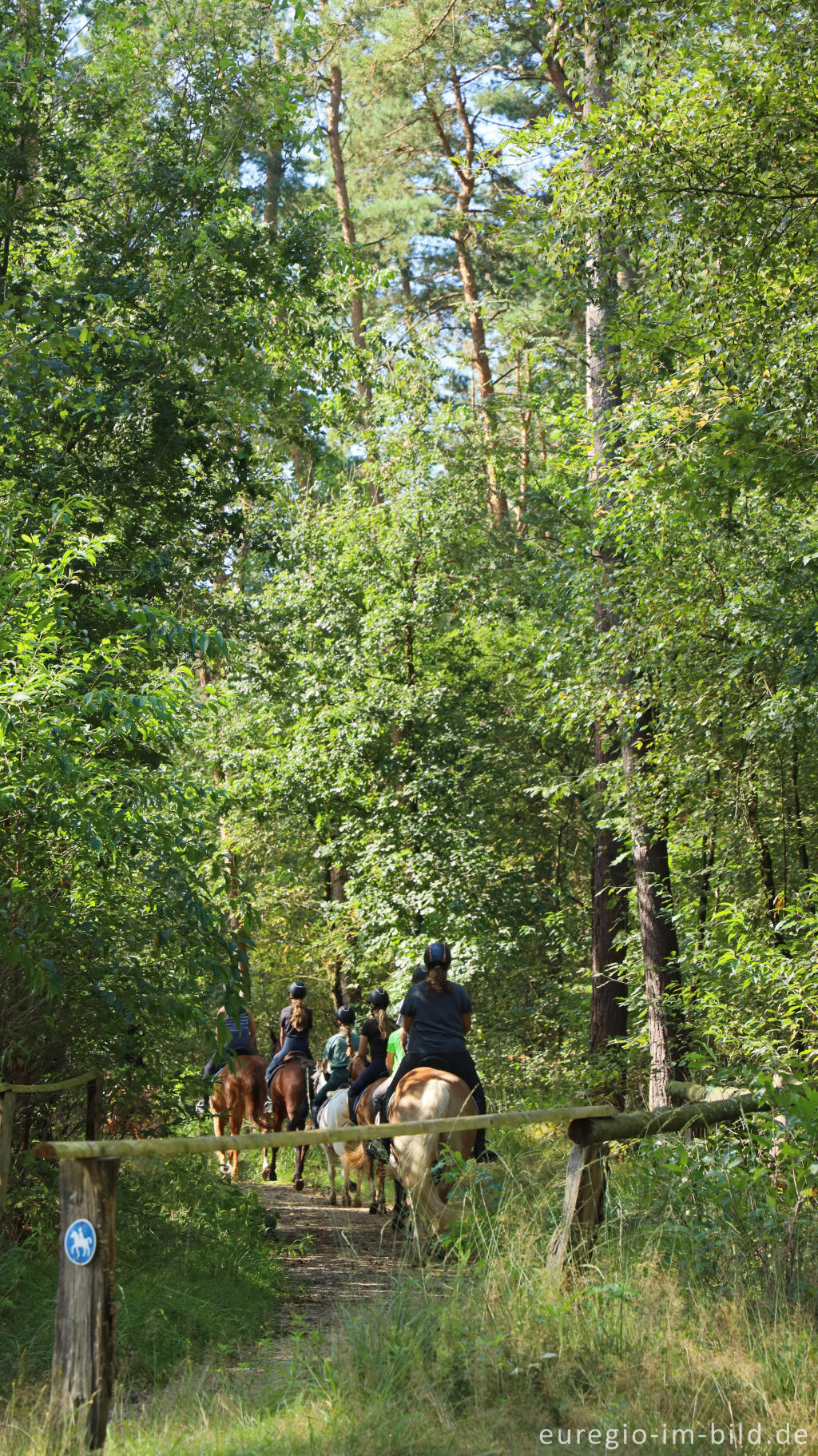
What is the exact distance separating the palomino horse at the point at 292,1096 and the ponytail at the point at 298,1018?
277 millimetres

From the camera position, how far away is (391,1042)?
1220 cm

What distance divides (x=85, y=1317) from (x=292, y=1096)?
858 centimetres

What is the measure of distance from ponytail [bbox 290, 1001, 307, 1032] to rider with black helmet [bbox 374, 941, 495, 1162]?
4380mm

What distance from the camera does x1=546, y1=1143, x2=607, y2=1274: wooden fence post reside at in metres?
6.04

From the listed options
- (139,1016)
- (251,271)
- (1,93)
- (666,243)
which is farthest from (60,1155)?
(251,271)

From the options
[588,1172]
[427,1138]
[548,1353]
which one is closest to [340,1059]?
[427,1138]

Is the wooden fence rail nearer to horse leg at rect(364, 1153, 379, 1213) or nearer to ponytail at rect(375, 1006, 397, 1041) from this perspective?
ponytail at rect(375, 1006, 397, 1041)

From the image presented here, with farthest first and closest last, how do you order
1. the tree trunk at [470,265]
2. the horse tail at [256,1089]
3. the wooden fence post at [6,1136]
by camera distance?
the tree trunk at [470,265], the horse tail at [256,1089], the wooden fence post at [6,1136]

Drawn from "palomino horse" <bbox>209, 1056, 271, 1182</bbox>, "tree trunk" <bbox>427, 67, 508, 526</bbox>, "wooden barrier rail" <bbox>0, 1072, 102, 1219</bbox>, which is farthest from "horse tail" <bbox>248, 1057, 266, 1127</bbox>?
"tree trunk" <bbox>427, 67, 508, 526</bbox>

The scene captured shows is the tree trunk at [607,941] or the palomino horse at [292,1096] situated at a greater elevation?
the tree trunk at [607,941]

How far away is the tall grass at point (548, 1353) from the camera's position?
459cm

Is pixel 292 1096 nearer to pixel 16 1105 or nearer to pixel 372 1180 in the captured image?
pixel 372 1180

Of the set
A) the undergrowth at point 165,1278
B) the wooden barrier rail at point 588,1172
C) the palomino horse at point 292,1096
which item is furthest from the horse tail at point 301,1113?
the wooden barrier rail at point 588,1172

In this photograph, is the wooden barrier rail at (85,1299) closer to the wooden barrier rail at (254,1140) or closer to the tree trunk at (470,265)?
the wooden barrier rail at (254,1140)
